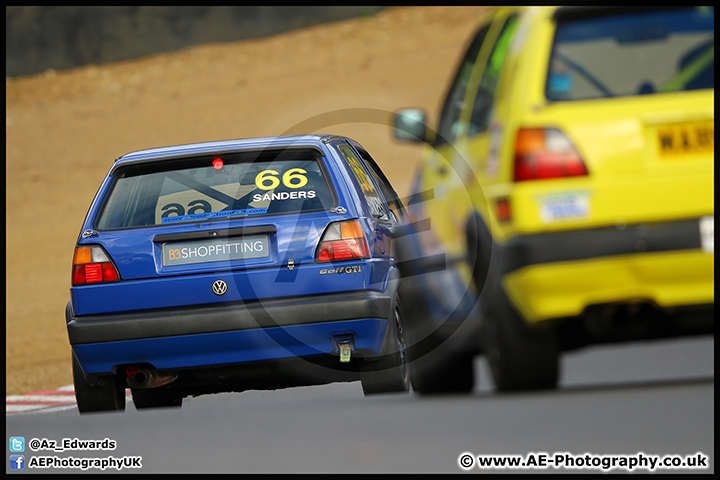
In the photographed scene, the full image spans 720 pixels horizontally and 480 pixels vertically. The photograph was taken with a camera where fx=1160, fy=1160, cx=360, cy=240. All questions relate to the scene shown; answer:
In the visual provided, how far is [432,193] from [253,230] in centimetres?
113

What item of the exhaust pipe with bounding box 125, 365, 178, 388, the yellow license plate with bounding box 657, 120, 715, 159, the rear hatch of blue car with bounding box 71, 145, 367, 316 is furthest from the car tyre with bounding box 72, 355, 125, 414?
the yellow license plate with bounding box 657, 120, 715, 159

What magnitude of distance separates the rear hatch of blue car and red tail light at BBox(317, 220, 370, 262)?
0.04 meters

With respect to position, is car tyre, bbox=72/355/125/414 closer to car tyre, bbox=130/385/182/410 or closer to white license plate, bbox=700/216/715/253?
car tyre, bbox=130/385/182/410

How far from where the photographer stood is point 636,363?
340 inches

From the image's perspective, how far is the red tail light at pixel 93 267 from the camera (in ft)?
22.5

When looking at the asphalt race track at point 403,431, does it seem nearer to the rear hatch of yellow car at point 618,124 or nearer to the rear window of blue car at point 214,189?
the rear hatch of yellow car at point 618,124

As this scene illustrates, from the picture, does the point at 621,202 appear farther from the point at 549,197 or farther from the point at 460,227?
the point at 460,227

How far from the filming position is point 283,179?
7.01 metres

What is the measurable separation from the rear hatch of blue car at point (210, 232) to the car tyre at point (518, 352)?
1.60 m

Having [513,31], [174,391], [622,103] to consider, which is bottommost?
[174,391]

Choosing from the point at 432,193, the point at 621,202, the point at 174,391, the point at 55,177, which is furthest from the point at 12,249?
the point at 621,202

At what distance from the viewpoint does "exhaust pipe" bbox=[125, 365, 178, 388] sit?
6883 mm

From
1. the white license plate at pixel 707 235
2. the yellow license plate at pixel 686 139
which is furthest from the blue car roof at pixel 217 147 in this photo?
the white license plate at pixel 707 235

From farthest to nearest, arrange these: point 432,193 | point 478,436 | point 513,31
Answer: point 432,193
point 513,31
point 478,436
